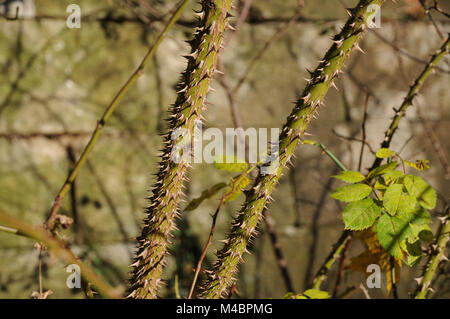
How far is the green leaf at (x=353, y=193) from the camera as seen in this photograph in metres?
0.74

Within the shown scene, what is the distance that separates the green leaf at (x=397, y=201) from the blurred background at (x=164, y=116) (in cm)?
74

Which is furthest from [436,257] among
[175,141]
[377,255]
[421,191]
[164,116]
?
[164,116]

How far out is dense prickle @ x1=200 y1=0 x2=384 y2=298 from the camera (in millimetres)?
679

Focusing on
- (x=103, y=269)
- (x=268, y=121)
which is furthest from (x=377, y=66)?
(x=103, y=269)

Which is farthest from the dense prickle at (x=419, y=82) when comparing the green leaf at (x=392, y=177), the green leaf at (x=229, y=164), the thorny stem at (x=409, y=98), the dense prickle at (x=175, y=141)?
the dense prickle at (x=175, y=141)

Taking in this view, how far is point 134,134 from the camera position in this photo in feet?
5.09

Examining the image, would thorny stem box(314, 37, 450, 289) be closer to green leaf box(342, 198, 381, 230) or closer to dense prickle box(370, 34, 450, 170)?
dense prickle box(370, 34, 450, 170)

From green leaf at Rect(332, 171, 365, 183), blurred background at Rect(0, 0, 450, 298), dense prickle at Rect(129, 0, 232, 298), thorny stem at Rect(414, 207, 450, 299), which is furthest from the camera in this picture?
blurred background at Rect(0, 0, 450, 298)

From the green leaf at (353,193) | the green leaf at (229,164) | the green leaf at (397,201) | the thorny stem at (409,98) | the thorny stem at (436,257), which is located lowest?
the thorny stem at (436,257)

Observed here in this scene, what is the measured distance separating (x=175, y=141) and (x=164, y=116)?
908mm

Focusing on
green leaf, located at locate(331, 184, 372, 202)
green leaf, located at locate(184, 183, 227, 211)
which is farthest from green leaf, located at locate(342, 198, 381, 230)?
green leaf, located at locate(184, 183, 227, 211)

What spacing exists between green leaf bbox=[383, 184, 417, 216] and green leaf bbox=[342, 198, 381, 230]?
23 millimetres

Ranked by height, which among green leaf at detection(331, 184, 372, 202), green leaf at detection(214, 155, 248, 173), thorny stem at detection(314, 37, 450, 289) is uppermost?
thorny stem at detection(314, 37, 450, 289)

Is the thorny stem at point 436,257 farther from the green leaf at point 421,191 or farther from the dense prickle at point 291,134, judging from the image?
the dense prickle at point 291,134
